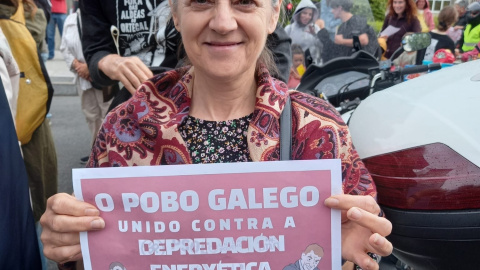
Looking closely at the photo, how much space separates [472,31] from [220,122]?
20.1 ft

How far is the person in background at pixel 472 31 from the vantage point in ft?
21.5

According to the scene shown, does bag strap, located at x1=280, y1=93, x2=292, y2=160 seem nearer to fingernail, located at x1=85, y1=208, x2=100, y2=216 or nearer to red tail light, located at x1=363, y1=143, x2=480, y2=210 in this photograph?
fingernail, located at x1=85, y1=208, x2=100, y2=216

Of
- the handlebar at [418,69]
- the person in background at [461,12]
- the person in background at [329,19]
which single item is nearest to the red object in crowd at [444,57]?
the person in background at [329,19]

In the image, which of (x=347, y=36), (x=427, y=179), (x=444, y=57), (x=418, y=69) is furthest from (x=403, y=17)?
(x=427, y=179)

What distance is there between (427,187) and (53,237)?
1233 mm

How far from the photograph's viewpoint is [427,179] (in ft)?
6.05

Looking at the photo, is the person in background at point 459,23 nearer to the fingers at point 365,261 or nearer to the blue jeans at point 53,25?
the fingers at point 365,261

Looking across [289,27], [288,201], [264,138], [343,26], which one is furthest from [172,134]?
[289,27]

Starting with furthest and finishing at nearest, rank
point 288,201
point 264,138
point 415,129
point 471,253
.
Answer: point 415,129, point 471,253, point 264,138, point 288,201

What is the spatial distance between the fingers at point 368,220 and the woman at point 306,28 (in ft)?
8.90

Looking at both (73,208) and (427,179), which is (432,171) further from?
(73,208)

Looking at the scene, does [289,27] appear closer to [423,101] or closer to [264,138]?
[423,101]

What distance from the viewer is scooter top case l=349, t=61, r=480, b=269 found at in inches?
69.5

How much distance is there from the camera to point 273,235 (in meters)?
1.30
